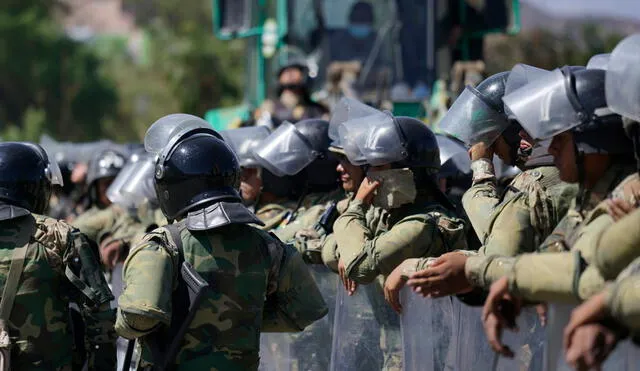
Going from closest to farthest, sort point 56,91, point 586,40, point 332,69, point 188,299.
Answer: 1. point 188,299
2. point 332,69
3. point 586,40
4. point 56,91

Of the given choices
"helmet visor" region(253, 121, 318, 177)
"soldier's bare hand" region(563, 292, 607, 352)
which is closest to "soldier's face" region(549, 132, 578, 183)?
"soldier's bare hand" region(563, 292, 607, 352)

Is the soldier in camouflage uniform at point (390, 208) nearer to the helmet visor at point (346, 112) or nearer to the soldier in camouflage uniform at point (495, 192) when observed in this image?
the soldier in camouflage uniform at point (495, 192)

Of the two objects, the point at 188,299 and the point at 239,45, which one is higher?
the point at 188,299

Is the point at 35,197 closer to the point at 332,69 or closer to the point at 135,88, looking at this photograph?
the point at 332,69

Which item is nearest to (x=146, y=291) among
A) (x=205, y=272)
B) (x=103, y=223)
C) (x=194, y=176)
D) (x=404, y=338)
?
(x=205, y=272)

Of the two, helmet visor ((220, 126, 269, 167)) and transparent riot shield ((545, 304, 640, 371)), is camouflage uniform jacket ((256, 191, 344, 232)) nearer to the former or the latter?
helmet visor ((220, 126, 269, 167))

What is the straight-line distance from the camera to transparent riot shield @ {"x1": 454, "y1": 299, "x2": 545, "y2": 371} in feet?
17.5

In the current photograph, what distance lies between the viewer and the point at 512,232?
4891mm

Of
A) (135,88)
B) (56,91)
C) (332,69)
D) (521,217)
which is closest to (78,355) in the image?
(521,217)

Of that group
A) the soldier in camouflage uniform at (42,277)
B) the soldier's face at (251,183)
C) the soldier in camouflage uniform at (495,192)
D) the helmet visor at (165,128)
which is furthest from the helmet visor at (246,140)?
the soldier in camouflage uniform at (495,192)

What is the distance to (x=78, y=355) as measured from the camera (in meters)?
5.80

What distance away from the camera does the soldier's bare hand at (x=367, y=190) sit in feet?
20.0

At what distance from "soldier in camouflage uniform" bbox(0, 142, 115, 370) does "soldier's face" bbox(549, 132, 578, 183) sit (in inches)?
87.5

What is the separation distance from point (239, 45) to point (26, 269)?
135 ft
